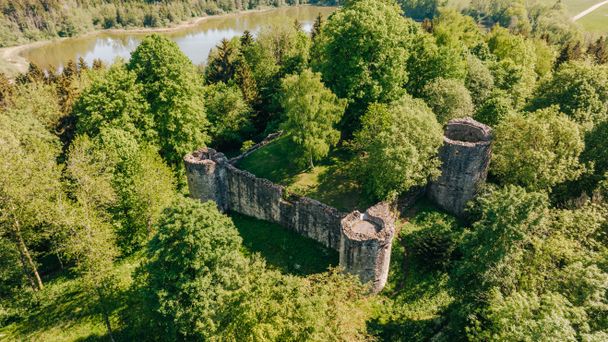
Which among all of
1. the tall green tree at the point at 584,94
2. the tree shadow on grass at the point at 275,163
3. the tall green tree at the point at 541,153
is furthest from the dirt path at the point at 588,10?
the tree shadow on grass at the point at 275,163

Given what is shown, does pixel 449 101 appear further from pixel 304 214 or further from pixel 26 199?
pixel 26 199

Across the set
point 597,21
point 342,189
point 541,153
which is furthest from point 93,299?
point 597,21

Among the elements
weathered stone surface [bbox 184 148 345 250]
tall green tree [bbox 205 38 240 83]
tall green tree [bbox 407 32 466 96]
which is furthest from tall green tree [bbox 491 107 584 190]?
tall green tree [bbox 205 38 240 83]

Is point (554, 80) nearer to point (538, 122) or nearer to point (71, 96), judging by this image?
point (538, 122)

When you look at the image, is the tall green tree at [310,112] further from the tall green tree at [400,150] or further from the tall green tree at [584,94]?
the tall green tree at [584,94]

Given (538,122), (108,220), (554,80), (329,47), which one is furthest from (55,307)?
(554,80)

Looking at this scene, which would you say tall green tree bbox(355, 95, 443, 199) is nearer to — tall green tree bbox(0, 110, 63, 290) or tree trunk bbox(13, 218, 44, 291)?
tall green tree bbox(0, 110, 63, 290)
